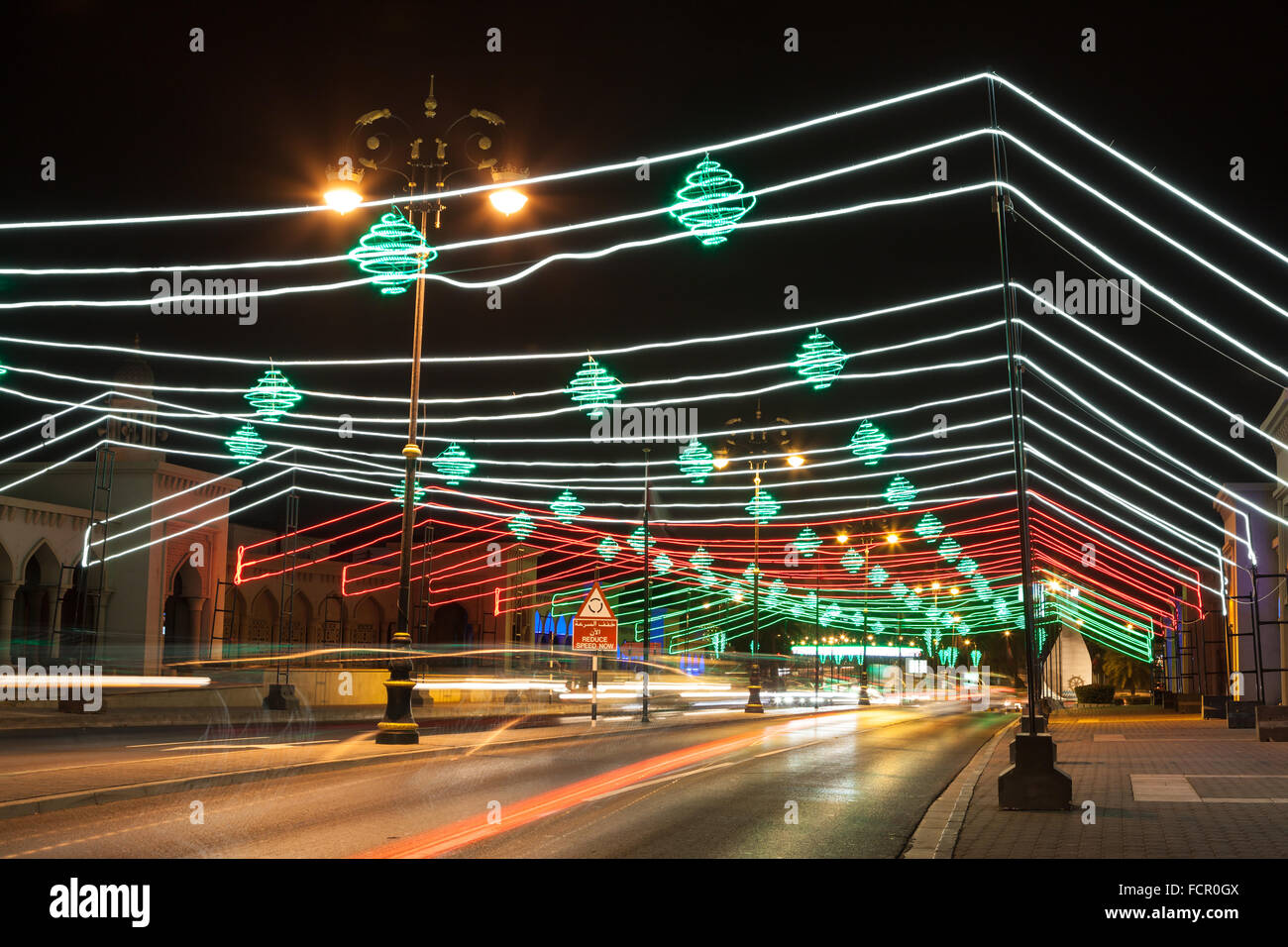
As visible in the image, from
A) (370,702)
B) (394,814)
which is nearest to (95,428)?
(370,702)

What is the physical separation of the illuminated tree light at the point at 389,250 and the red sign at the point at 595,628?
1073cm

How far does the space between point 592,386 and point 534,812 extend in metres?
8.79

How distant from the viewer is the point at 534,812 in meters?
11.7

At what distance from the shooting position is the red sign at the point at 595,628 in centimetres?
2567

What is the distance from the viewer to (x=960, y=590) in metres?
64.1

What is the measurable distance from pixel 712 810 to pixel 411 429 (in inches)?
399

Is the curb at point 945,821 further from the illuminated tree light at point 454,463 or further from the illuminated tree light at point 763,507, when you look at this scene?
the illuminated tree light at point 454,463

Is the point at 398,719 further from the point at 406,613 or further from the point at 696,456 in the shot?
the point at 696,456

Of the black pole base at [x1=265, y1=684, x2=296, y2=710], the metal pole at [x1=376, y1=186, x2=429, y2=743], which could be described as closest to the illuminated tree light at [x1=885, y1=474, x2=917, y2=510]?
the metal pole at [x1=376, y1=186, x2=429, y2=743]

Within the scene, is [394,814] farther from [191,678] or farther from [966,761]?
[191,678]

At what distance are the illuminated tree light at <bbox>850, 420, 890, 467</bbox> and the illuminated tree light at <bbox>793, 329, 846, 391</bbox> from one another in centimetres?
328

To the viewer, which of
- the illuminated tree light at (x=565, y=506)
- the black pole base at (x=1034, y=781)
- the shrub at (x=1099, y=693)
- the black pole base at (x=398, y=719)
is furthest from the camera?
the shrub at (x=1099, y=693)

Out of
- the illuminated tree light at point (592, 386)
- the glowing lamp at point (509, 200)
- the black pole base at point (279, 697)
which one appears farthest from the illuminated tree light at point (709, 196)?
the black pole base at point (279, 697)

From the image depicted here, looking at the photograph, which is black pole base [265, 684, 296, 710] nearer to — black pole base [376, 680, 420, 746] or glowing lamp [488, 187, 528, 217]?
black pole base [376, 680, 420, 746]
